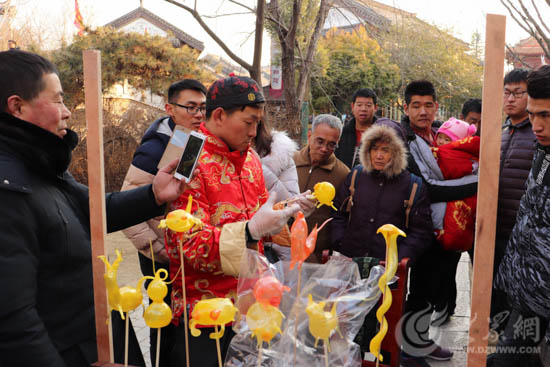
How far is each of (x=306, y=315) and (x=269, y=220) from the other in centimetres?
30

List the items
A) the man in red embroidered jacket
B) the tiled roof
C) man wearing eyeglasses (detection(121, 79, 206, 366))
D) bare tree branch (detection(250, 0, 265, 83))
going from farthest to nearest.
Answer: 1. the tiled roof
2. bare tree branch (detection(250, 0, 265, 83))
3. man wearing eyeglasses (detection(121, 79, 206, 366))
4. the man in red embroidered jacket

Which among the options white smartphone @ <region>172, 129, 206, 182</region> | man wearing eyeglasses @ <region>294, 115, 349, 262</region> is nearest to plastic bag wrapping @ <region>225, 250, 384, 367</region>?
white smartphone @ <region>172, 129, 206, 182</region>

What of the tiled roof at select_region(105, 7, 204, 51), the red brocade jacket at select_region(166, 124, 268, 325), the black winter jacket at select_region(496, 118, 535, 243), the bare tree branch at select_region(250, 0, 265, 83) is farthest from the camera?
the tiled roof at select_region(105, 7, 204, 51)

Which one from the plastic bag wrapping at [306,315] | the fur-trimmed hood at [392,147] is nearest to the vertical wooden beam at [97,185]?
the plastic bag wrapping at [306,315]

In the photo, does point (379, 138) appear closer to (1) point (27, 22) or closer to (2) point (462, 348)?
(2) point (462, 348)

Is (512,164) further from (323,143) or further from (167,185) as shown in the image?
(167,185)

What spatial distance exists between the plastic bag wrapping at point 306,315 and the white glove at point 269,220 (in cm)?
13

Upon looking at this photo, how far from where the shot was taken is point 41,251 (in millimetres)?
1311

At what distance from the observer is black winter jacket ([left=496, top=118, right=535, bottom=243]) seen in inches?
104

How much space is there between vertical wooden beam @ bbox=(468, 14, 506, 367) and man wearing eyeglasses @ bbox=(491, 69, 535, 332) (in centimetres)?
175

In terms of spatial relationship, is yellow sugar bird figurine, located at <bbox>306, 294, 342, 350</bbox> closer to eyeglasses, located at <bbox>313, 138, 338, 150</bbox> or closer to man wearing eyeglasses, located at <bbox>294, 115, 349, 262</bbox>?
man wearing eyeglasses, located at <bbox>294, 115, 349, 262</bbox>

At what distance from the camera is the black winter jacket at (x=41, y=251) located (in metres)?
1.18

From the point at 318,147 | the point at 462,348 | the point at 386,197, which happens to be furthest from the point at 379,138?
the point at 462,348

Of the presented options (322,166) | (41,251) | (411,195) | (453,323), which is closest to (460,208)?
(411,195)
